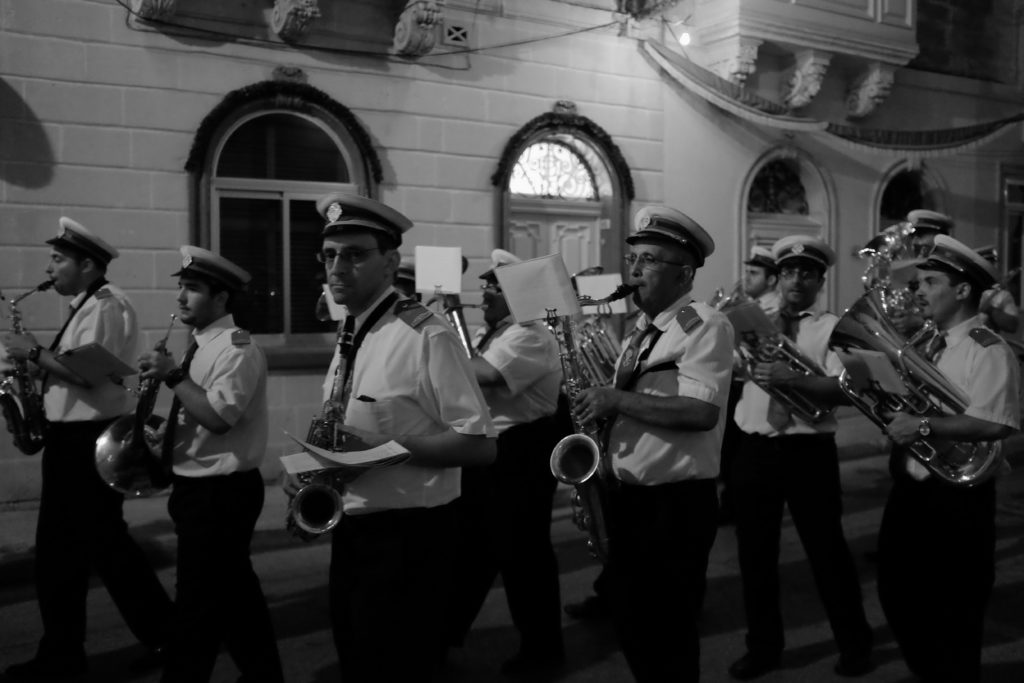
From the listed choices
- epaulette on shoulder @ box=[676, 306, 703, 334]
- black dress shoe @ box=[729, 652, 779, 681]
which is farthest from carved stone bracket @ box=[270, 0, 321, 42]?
black dress shoe @ box=[729, 652, 779, 681]

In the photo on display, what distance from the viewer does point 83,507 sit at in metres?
4.86

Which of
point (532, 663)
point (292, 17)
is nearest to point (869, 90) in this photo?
point (292, 17)

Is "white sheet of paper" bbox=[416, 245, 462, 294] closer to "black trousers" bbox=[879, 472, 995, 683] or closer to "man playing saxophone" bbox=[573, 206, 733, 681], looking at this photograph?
"man playing saxophone" bbox=[573, 206, 733, 681]

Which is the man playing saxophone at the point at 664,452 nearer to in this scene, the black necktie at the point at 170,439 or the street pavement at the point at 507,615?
the street pavement at the point at 507,615

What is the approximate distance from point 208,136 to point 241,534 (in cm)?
563

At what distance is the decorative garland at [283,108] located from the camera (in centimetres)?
903

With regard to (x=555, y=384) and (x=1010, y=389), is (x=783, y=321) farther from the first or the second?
(x=1010, y=389)

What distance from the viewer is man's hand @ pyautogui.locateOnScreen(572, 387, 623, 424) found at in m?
3.83

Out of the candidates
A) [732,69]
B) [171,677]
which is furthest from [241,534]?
[732,69]

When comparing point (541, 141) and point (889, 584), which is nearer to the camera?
point (889, 584)

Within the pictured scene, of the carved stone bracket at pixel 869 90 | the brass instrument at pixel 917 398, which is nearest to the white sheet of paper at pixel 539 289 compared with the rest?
the brass instrument at pixel 917 398

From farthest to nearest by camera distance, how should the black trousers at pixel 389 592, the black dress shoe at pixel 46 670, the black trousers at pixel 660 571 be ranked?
the black dress shoe at pixel 46 670 < the black trousers at pixel 660 571 < the black trousers at pixel 389 592

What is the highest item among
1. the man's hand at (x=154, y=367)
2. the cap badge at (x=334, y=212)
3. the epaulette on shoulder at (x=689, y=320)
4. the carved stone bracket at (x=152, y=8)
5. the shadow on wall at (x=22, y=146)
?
the carved stone bracket at (x=152, y=8)

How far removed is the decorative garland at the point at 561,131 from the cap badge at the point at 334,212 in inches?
284
